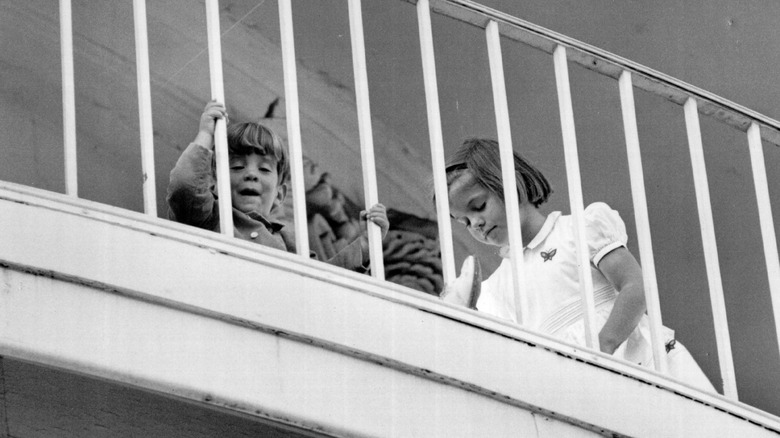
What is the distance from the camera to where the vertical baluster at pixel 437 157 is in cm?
351

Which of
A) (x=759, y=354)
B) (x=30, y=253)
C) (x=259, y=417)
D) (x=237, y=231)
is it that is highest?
(x=759, y=354)

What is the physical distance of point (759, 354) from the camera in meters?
5.83

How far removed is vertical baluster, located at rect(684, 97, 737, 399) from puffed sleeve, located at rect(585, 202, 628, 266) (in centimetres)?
25

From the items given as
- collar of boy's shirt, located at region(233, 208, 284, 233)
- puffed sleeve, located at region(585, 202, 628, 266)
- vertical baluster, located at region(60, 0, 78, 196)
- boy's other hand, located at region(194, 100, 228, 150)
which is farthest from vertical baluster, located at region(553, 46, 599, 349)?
vertical baluster, located at region(60, 0, 78, 196)

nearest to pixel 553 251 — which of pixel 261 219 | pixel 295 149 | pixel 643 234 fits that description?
pixel 643 234

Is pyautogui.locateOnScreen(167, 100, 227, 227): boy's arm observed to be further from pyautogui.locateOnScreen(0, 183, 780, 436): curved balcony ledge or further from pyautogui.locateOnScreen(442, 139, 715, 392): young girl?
pyautogui.locateOnScreen(442, 139, 715, 392): young girl

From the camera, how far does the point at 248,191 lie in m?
4.29

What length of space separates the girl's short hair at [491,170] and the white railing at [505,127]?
0.41m

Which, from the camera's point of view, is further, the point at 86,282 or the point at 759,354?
the point at 759,354

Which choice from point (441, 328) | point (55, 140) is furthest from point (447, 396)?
point (55, 140)

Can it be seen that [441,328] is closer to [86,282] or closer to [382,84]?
[86,282]

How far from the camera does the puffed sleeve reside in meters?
3.99

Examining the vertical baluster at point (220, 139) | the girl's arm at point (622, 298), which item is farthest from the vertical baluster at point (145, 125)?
the girl's arm at point (622, 298)

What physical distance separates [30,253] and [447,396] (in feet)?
2.80
